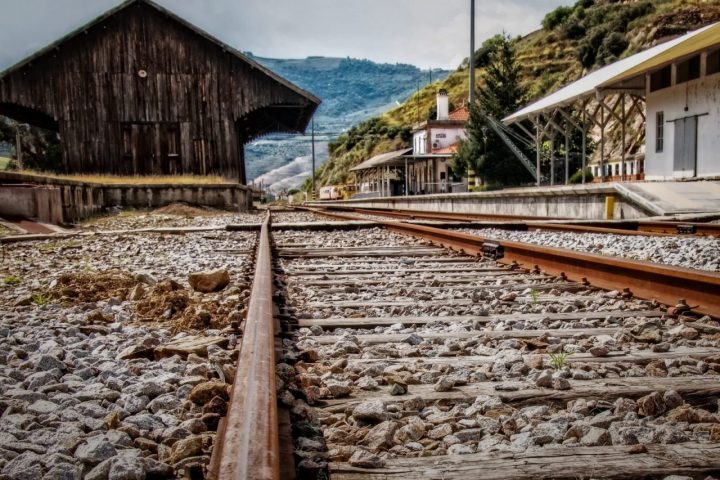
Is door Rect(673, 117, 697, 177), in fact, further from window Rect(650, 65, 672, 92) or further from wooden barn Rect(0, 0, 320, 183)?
wooden barn Rect(0, 0, 320, 183)

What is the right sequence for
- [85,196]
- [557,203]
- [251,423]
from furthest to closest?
1. [85,196]
2. [557,203]
3. [251,423]

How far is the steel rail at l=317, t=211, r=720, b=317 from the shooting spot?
3284 millimetres

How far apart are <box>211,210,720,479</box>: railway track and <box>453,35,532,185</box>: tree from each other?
98.3 feet

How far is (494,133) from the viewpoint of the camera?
35.1 m

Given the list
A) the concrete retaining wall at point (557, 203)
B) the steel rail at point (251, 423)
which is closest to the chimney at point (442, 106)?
the concrete retaining wall at point (557, 203)

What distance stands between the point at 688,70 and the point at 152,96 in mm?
19562

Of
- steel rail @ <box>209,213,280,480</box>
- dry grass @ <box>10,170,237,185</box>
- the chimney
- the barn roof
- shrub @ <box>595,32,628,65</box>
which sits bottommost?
steel rail @ <box>209,213,280,480</box>

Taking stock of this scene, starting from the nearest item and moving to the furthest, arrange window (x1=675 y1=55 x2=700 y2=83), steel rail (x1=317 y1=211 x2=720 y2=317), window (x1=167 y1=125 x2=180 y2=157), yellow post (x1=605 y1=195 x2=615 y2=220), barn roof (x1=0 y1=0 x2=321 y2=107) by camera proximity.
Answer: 1. steel rail (x1=317 y1=211 x2=720 y2=317)
2. yellow post (x1=605 y1=195 x2=615 y2=220)
3. window (x1=675 y1=55 x2=700 y2=83)
4. barn roof (x1=0 y1=0 x2=321 y2=107)
5. window (x1=167 y1=125 x2=180 y2=157)

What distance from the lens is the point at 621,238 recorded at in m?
7.36

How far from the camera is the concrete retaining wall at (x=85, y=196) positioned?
1050 cm

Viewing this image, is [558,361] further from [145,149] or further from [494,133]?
[494,133]

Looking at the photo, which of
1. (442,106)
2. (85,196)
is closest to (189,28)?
(85,196)

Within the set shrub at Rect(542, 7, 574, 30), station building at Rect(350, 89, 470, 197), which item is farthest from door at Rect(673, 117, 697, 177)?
shrub at Rect(542, 7, 574, 30)

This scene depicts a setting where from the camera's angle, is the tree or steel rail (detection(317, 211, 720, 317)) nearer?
steel rail (detection(317, 211, 720, 317))
